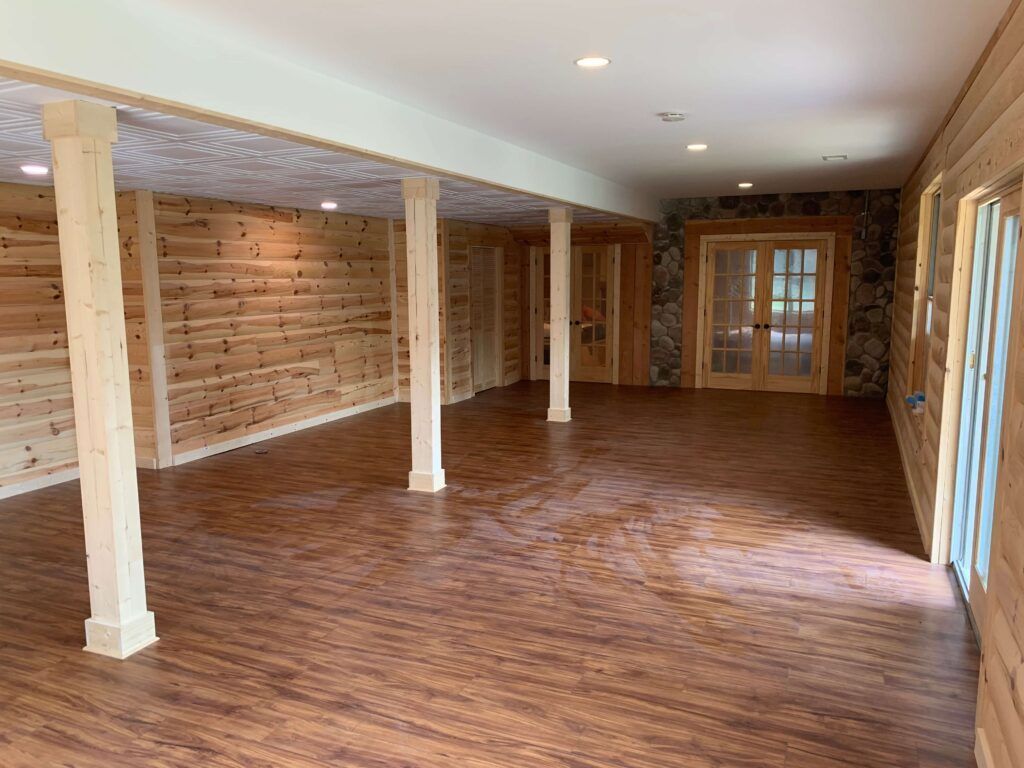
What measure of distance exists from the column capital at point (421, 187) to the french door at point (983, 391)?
3234 millimetres

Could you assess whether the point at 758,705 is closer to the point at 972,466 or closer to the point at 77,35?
the point at 972,466

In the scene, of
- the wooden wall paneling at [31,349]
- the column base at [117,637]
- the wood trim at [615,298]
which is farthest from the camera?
the wood trim at [615,298]

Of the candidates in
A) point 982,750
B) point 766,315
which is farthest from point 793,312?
point 982,750

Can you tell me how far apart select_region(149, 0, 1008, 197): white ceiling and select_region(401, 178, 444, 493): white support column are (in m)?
0.63

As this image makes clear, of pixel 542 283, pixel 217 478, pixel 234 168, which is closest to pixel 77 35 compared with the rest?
pixel 234 168

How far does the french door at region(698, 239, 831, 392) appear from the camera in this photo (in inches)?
385

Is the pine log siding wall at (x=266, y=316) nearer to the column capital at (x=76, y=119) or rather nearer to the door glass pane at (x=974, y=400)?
the column capital at (x=76, y=119)

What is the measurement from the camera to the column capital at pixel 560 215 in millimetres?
7578

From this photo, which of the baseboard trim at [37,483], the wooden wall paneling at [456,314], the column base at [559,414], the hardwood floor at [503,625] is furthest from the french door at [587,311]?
the baseboard trim at [37,483]

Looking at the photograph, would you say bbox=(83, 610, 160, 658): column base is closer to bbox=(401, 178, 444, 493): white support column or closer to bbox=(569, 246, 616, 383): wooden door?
bbox=(401, 178, 444, 493): white support column

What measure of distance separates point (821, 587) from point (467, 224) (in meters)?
6.65

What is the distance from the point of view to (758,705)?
2.79m

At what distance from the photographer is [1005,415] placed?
8.21 feet

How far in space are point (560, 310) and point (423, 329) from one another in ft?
9.36
